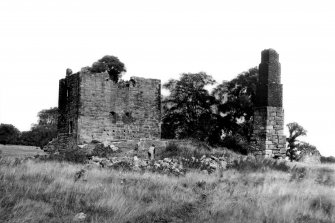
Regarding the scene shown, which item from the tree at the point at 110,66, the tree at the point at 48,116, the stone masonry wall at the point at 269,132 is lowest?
the stone masonry wall at the point at 269,132

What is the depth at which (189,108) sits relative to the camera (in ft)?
109

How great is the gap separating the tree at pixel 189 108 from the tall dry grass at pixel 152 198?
860 inches

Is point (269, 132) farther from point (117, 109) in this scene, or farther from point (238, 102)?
point (238, 102)

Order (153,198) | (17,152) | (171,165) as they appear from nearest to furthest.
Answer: (153,198)
(171,165)
(17,152)

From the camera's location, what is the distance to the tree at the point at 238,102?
32844 mm

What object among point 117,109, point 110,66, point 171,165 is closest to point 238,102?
point 117,109

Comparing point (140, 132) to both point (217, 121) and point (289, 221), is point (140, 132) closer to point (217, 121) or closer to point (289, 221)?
point (217, 121)

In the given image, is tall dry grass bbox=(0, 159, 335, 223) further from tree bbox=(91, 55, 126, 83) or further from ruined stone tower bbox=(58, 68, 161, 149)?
tree bbox=(91, 55, 126, 83)

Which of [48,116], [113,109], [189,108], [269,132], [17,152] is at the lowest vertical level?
[17,152]

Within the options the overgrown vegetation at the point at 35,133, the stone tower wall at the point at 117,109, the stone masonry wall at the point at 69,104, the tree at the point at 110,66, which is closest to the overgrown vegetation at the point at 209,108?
the stone tower wall at the point at 117,109

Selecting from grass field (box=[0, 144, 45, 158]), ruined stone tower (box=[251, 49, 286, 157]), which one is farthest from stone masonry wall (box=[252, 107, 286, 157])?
grass field (box=[0, 144, 45, 158])

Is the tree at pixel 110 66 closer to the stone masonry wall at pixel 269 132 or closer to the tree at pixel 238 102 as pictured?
the tree at pixel 238 102

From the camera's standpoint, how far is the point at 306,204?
8.24 meters

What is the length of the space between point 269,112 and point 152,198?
9.12m
